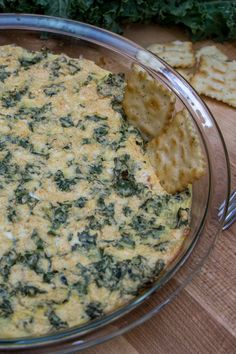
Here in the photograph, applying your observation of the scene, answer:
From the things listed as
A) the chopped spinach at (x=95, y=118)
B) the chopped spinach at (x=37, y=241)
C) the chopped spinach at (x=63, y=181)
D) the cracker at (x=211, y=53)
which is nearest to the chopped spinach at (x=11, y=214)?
the chopped spinach at (x=37, y=241)

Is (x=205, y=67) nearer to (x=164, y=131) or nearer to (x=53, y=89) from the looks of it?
(x=164, y=131)

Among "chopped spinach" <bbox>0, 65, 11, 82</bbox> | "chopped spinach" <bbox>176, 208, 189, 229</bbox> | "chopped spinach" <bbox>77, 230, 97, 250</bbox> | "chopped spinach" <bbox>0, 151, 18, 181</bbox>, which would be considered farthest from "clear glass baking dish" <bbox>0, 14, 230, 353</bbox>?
"chopped spinach" <bbox>0, 151, 18, 181</bbox>

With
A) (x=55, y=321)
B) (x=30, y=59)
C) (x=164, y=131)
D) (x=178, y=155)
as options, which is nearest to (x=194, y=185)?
(x=178, y=155)

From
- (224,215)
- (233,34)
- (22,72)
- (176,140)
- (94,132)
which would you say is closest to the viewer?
(224,215)

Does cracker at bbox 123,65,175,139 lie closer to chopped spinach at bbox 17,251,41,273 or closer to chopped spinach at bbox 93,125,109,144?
chopped spinach at bbox 93,125,109,144

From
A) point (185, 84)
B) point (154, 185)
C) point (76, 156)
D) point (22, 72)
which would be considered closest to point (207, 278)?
point (154, 185)

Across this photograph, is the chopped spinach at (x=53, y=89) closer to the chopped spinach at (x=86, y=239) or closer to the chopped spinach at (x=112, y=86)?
the chopped spinach at (x=112, y=86)

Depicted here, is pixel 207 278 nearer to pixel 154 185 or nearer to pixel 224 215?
pixel 224 215
